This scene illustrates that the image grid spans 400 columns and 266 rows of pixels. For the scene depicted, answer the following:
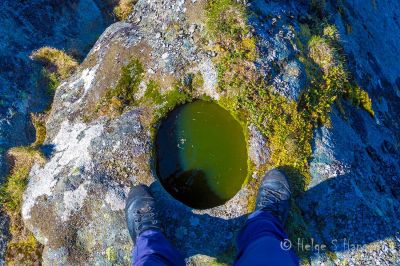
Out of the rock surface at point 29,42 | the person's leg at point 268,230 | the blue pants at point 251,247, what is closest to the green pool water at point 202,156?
the person's leg at point 268,230

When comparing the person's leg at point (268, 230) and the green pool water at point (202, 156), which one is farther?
the green pool water at point (202, 156)

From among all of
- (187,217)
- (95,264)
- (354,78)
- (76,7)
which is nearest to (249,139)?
(187,217)

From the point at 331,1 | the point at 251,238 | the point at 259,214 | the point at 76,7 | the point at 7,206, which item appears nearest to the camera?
the point at 251,238

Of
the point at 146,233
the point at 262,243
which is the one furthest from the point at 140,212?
the point at 262,243

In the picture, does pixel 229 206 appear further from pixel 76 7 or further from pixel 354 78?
pixel 76 7

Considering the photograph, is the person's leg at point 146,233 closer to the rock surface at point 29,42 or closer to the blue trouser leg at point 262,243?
the blue trouser leg at point 262,243

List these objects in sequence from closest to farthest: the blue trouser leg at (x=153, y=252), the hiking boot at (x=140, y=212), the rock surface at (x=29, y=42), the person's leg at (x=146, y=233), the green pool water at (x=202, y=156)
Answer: the blue trouser leg at (x=153, y=252) < the person's leg at (x=146, y=233) < the hiking boot at (x=140, y=212) < the green pool water at (x=202, y=156) < the rock surface at (x=29, y=42)

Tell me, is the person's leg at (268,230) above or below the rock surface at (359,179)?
above

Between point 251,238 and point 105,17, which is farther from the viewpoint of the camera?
point 105,17
